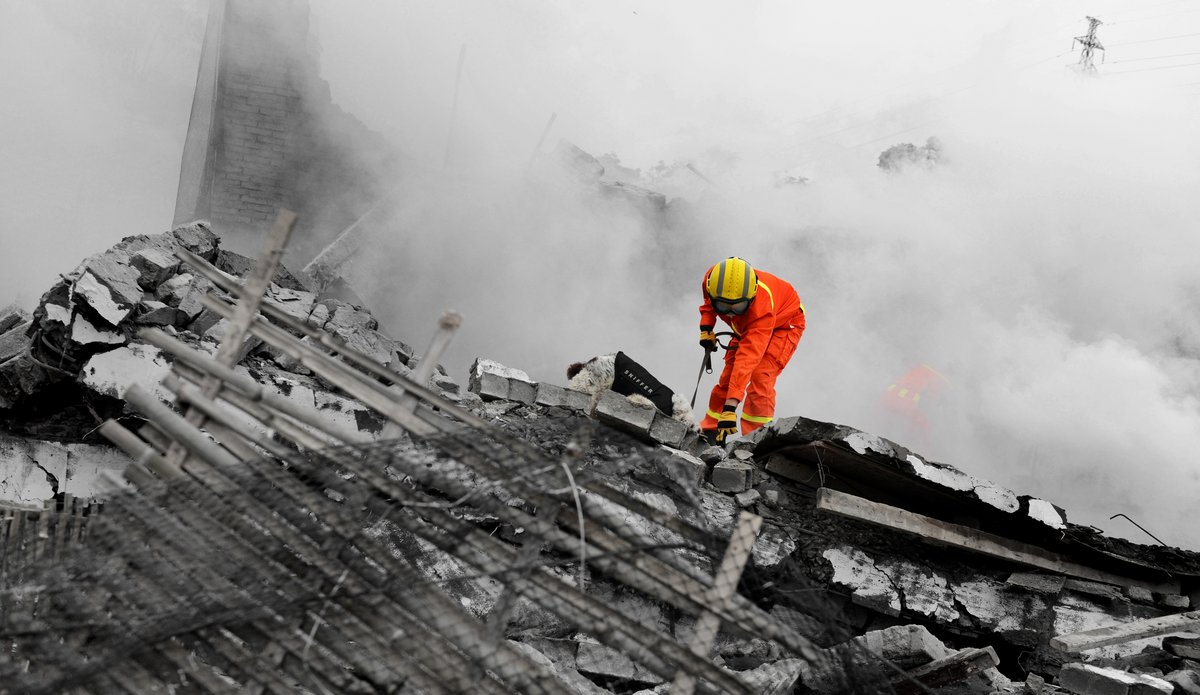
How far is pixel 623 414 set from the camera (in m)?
6.18

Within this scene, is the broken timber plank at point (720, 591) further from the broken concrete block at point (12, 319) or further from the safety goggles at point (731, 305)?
the broken concrete block at point (12, 319)

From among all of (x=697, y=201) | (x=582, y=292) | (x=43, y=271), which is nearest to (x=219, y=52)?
(x=43, y=271)

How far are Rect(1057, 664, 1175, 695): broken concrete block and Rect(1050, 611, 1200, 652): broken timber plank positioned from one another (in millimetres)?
576

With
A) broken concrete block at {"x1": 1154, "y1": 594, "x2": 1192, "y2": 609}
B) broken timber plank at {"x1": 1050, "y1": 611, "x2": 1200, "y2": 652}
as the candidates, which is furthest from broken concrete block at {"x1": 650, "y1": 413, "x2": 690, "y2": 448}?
broken concrete block at {"x1": 1154, "y1": 594, "x2": 1192, "y2": 609}

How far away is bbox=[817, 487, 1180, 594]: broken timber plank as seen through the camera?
5.52 meters

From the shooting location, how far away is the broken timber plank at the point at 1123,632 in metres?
4.82

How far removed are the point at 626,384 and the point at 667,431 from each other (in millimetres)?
741

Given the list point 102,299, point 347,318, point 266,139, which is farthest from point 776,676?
point 266,139

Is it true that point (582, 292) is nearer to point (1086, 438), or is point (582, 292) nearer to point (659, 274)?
point (659, 274)

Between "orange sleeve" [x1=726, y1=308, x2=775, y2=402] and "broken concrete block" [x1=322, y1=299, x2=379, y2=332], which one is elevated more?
"orange sleeve" [x1=726, y1=308, x2=775, y2=402]

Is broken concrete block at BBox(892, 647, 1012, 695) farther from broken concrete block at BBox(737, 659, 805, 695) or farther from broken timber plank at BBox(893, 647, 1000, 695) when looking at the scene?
broken concrete block at BBox(737, 659, 805, 695)

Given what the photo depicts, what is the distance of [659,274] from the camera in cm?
1363

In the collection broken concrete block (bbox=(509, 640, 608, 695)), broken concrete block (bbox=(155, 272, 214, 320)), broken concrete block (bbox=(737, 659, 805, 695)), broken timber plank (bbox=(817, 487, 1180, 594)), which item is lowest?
broken concrete block (bbox=(509, 640, 608, 695))

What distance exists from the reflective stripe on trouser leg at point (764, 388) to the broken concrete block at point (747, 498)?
125 centimetres
